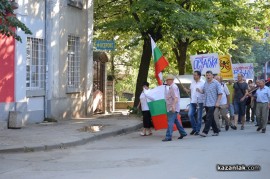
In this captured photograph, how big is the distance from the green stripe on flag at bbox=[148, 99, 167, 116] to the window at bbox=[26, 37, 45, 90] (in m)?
4.96

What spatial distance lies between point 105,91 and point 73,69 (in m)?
5.20

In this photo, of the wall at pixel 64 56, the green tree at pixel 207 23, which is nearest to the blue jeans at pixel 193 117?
the green tree at pixel 207 23

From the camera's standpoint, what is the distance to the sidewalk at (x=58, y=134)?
41.8 ft

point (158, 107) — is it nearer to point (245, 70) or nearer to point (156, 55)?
point (156, 55)

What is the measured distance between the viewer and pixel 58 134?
15.0m

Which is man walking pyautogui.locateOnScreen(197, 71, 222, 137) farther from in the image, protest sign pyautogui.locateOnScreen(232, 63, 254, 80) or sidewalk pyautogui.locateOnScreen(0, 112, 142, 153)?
protest sign pyautogui.locateOnScreen(232, 63, 254, 80)

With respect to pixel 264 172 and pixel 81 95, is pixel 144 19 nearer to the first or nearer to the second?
pixel 81 95

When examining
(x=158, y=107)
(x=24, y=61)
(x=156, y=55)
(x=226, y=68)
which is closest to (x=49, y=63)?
(x=24, y=61)

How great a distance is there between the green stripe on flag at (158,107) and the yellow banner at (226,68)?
9198 mm

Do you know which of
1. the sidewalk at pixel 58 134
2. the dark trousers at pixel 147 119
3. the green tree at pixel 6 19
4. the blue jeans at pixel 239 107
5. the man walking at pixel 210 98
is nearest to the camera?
the green tree at pixel 6 19

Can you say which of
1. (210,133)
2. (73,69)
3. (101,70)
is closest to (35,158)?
(210,133)

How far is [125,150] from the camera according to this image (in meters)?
12.5

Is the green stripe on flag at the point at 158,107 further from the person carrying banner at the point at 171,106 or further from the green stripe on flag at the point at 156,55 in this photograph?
the green stripe on flag at the point at 156,55

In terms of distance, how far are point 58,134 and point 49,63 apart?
197 inches
